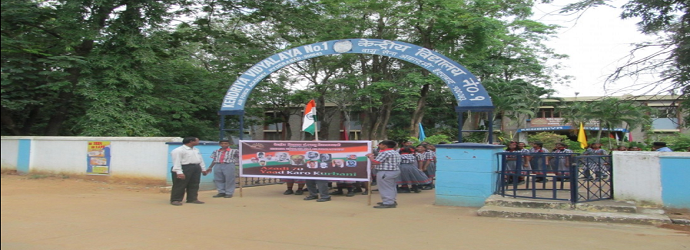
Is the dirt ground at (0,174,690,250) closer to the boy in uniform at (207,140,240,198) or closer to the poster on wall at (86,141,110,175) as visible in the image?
the boy in uniform at (207,140,240,198)

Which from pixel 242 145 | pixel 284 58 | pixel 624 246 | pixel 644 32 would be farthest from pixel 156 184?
pixel 644 32

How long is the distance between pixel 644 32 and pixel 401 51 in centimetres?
487

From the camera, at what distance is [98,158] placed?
46.8 ft

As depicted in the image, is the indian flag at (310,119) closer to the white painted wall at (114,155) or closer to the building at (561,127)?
the white painted wall at (114,155)

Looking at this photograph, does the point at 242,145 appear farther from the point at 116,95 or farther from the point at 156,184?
the point at 116,95

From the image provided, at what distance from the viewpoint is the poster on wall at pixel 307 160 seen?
9.84 m

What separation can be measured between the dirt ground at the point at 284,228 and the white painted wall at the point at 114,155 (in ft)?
10.0

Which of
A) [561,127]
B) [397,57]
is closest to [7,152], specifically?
[397,57]

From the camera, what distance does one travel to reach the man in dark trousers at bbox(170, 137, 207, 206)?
9.52 meters

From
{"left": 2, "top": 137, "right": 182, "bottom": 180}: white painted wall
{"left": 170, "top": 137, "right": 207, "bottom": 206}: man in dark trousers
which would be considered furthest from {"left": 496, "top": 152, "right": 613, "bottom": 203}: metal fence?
{"left": 2, "top": 137, "right": 182, "bottom": 180}: white painted wall

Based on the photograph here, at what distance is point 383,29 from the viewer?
79.9ft

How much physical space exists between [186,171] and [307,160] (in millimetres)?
2516

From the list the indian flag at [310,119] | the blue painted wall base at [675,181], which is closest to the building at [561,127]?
the indian flag at [310,119]

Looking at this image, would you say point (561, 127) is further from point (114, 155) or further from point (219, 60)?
point (114, 155)
